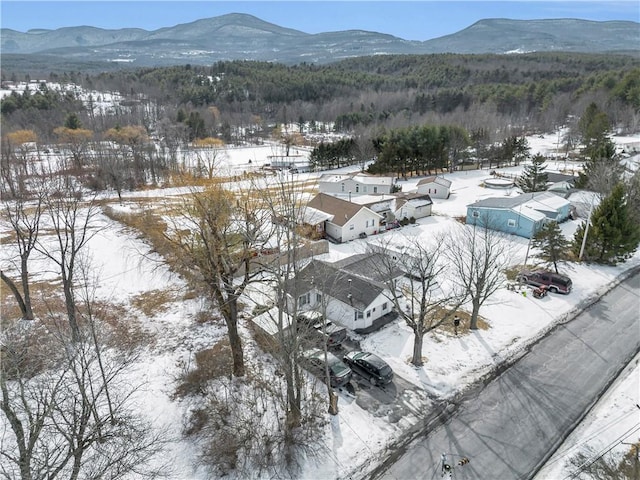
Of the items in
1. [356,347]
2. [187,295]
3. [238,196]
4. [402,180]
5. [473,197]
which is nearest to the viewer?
[238,196]

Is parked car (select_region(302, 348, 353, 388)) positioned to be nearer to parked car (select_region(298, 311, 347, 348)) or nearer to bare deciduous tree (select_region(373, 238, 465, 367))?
parked car (select_region(298, 311, 347, 348))

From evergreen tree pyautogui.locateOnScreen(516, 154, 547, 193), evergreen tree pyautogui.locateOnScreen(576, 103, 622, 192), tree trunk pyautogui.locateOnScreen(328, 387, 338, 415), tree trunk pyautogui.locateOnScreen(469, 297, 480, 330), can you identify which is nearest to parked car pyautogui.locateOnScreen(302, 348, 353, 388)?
tree trunk pyautogui.locateOnScreen(328, 387, 338, 415)

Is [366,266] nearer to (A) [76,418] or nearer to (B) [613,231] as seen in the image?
(B) [613,231]

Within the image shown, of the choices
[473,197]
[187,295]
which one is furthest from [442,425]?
[473,197]

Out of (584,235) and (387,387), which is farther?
(584,235)

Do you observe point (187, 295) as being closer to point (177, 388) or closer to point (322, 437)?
point (177, 388)

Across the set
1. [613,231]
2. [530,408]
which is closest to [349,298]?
[530,408]
